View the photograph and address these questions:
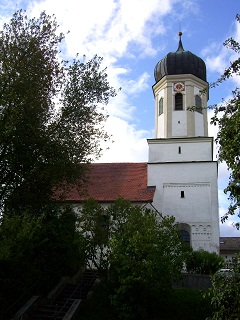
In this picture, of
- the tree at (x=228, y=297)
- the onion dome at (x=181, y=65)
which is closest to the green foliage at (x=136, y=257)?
the tree at (x=228, y=297)

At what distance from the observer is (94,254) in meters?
16.6

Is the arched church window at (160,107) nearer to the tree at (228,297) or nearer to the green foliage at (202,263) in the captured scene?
the green foliage at (202,263)

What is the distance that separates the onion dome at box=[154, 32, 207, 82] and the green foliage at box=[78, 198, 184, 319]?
12.0 metres

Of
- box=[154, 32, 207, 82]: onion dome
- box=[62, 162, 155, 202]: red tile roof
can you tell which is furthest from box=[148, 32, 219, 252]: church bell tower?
box=[62, 162, 155, 202]: red tile roof

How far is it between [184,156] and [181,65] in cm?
593

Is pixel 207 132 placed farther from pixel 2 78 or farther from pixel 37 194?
pixel 2 78

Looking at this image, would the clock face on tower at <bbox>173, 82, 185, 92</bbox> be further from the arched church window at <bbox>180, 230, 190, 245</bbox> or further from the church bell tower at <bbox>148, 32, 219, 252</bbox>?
the arched church window at <bbox>180, 230, 190, 245</bbox>

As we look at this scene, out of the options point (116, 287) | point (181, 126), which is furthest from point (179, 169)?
→ point (116, 287)

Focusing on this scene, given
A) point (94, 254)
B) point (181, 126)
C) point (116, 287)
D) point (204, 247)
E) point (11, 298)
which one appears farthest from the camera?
point (181, 126)

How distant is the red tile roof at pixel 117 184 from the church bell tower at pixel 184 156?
41.8 inches

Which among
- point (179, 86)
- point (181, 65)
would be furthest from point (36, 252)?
point (181, 65)

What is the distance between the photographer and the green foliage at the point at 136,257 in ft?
45.8

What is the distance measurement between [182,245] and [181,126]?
1066 centimetres

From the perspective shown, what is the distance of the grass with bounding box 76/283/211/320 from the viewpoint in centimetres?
1480
